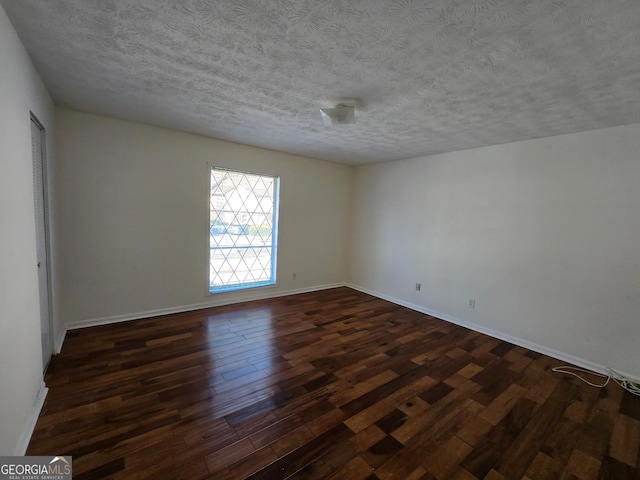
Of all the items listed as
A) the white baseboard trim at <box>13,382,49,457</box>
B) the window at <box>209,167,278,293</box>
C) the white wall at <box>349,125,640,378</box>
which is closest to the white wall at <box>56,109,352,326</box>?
the window at <box>209,167,278,293</box>

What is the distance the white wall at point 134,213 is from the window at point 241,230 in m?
0.14

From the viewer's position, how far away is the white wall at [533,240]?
2436 mm

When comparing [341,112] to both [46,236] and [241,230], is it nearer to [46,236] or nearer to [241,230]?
[241,230]

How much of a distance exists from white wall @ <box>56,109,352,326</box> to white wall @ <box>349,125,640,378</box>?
2345mm

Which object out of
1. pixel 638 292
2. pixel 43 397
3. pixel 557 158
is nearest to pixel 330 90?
pixel 557 158

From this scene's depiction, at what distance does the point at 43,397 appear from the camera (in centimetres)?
182

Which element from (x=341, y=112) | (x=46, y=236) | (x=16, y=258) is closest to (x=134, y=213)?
(x=46, y=236)

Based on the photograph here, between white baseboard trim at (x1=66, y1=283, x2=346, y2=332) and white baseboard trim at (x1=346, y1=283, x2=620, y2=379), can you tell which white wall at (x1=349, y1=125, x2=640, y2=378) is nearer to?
white baseboard trim at (x1=346, y1=283, x2=620, y2=379)

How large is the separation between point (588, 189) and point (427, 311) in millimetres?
2240

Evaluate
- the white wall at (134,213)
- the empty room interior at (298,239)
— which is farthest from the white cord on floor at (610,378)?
the white wall at (134,213)

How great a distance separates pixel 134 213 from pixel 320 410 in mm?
2871

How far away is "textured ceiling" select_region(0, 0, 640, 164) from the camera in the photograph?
4.04 feet

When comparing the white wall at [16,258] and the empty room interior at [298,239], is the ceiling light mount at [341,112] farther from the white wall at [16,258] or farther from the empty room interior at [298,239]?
the white wall at [16,258]

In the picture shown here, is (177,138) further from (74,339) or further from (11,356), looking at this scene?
(11,356)
